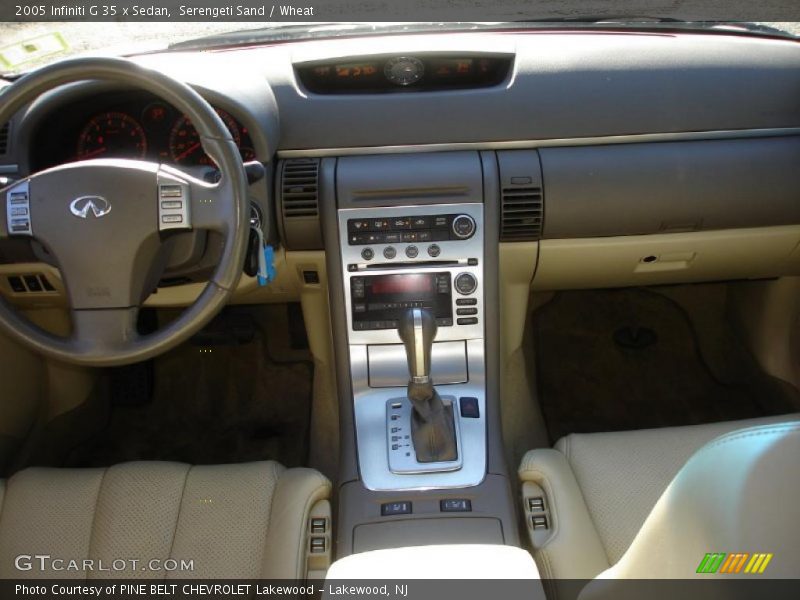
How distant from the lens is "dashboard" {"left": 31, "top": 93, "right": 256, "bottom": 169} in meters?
1.81

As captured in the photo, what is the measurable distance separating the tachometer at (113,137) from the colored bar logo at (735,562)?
5.24 feet

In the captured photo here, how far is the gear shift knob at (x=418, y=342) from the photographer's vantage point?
1.74m

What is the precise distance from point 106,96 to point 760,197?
68.3 inches

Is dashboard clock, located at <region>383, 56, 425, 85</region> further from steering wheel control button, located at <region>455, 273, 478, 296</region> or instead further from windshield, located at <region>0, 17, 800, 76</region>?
steering wheel control button, located at <region>455, 273, 478, 296</region>

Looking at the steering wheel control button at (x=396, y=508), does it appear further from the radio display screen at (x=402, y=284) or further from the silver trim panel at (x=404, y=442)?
the radio display screen at (x=402, y=284)

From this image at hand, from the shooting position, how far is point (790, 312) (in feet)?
8.07

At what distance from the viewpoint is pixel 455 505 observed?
5.45 ft

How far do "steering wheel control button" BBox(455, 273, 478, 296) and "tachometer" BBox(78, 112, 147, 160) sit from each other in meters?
0.89

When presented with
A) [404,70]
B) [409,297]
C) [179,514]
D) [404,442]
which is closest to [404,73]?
[404,70]

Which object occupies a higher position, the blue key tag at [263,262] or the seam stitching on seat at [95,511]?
the blue key tag at [263,262]

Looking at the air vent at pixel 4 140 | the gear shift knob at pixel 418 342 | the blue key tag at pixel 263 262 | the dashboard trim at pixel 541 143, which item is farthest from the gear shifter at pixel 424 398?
the air vent at pixel 4 140

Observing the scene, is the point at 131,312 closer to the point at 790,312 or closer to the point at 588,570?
the point at 588,570

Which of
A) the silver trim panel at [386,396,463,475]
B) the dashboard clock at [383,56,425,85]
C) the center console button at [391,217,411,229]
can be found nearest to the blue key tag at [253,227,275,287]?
the center console button at [391,217,411,229]

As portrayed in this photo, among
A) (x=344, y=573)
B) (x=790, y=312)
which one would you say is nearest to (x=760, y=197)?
(x=790, y=312)
